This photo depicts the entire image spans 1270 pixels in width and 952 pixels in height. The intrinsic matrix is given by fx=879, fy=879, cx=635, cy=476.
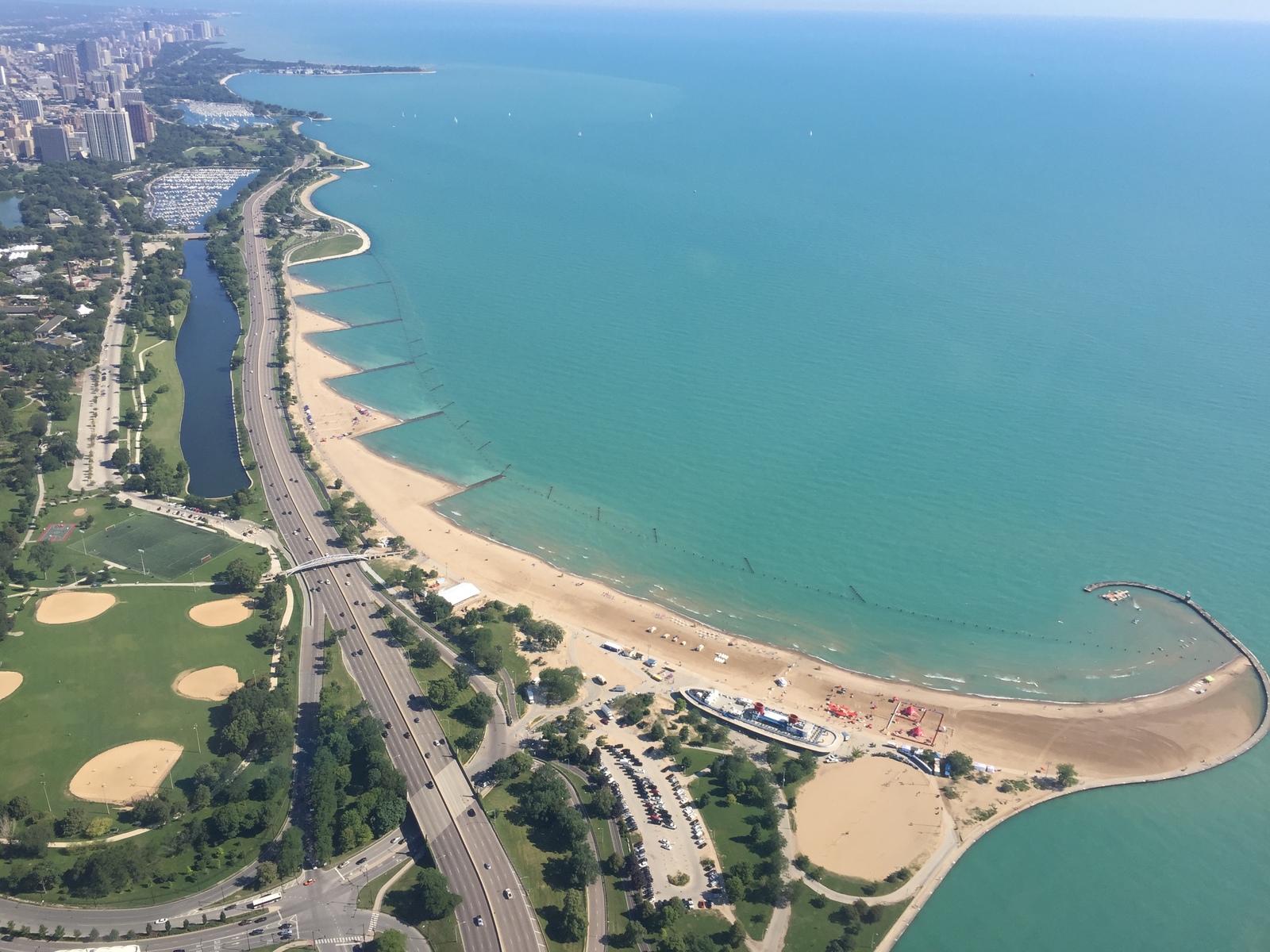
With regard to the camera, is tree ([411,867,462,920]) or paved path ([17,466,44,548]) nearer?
tree ([411,867,462,920])

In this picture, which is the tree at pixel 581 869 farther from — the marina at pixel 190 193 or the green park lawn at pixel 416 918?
the marina at pixel 190 193

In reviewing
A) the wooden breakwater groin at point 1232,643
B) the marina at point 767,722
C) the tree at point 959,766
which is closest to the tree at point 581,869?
the marina at point 767,722

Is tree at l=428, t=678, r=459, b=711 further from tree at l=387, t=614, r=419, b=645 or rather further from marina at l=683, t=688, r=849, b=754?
marina at l=683, t=688, r=849, b=754

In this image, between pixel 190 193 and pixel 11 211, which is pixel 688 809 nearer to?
pixel 190 193

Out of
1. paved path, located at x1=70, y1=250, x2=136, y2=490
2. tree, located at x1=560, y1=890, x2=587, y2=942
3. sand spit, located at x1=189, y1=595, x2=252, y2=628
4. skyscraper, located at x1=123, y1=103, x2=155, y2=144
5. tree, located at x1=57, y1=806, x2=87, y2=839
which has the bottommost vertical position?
tree, located at x1=560, y1=890, x2=587, y2=942

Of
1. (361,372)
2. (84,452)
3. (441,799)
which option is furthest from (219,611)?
(361,372)

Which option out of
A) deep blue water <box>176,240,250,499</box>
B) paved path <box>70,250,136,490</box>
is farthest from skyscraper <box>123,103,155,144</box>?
paved path <box>70,250,136,490</box>

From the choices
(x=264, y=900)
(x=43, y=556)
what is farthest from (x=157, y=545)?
(x=264, y=900)
